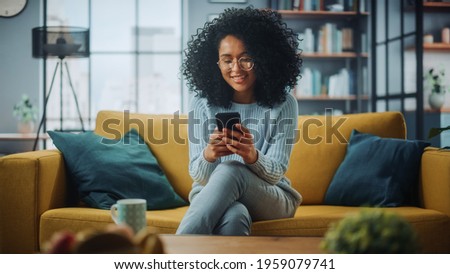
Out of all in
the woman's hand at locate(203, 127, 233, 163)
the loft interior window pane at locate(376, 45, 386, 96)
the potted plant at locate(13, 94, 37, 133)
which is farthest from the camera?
the potted plant at locate(13, 94, 37, 133)

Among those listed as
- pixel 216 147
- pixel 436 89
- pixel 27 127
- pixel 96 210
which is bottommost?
pixel 96 210

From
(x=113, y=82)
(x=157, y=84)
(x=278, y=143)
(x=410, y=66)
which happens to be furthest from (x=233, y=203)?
(x=113, y=82)

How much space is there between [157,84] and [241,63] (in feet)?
12.0

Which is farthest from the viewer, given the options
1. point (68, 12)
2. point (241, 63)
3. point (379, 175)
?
point (68, 12)

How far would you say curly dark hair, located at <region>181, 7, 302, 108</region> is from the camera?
183cm

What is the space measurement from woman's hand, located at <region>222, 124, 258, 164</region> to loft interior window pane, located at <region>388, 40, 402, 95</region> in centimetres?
280

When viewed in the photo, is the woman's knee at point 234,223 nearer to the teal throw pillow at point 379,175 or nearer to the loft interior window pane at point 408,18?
the teal throw pillow at point 379,175

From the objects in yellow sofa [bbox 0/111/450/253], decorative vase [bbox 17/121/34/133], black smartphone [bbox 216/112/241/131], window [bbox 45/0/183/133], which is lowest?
yellow sofa [bbox 0/111/450/253]

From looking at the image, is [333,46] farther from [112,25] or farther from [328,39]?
[112,25]

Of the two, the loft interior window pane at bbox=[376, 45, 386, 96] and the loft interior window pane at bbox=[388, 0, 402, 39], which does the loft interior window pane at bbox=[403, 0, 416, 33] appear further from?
the loft interior window pane at bbox=[376, 45, 386, 96]

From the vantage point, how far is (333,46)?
479 cm

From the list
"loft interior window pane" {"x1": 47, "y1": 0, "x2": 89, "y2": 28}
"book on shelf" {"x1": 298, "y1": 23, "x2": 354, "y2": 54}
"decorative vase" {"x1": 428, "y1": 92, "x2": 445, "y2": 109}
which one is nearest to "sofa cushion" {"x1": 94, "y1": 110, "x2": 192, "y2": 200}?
"decorative vase" {"x1": 428, "y1": 92, "x2": 445, "y2": 109}
